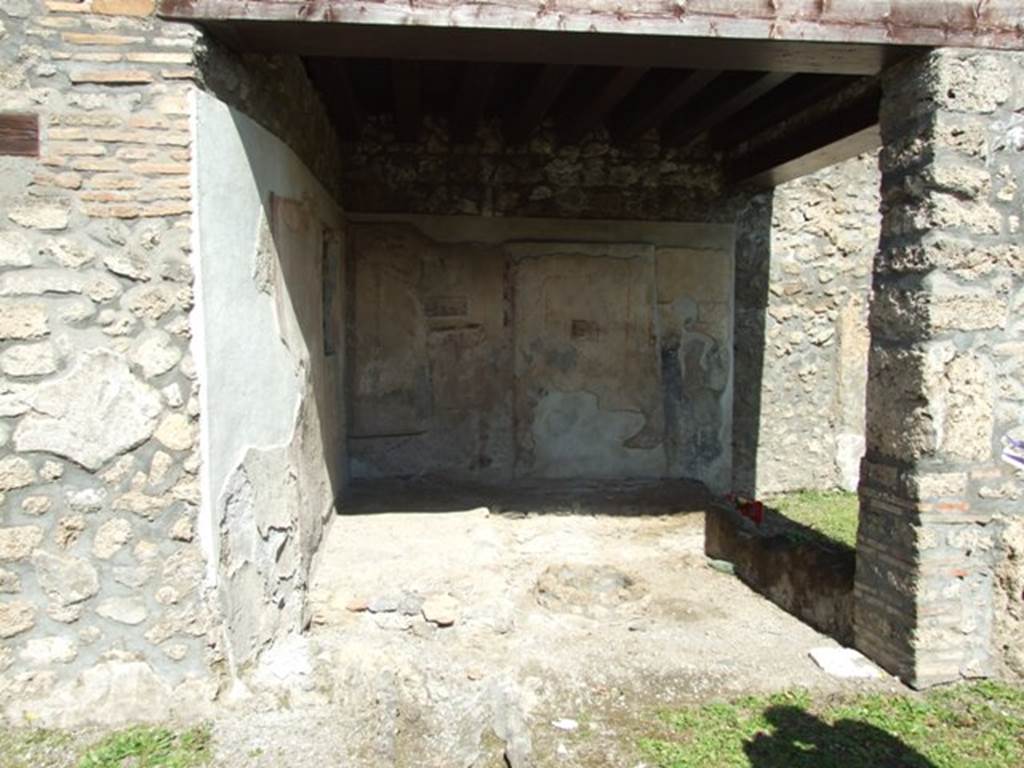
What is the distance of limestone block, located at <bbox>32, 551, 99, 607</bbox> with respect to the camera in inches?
109

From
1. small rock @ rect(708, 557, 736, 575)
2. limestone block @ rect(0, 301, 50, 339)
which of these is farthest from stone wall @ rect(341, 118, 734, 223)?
limestone block @ rect(0, 301, 50, 339)

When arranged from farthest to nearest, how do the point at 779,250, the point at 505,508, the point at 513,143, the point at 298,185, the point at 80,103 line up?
the point at 779,250 → the point at 513,143 → the point at 505,508 → the point at 298,185 → the point at 80,103

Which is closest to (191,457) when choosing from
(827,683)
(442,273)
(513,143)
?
(827,683)

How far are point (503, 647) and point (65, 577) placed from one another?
5.93 ft

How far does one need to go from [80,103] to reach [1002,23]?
3558mm

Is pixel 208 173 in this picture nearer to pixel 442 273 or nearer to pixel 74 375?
pixel 74 375

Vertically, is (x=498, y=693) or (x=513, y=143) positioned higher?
(x=513, y=143)

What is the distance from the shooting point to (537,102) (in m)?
4.79

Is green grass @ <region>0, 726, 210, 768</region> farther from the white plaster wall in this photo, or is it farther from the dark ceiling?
the dark ceiling

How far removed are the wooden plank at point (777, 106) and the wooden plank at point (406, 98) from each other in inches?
87.0

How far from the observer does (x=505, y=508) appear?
542 cm

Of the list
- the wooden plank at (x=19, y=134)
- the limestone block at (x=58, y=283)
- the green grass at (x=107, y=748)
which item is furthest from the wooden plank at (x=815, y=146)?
the green grass at (x=107, y=748)

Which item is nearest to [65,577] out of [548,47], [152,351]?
[152,351]

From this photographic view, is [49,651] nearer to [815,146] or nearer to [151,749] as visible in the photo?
[151,749]
